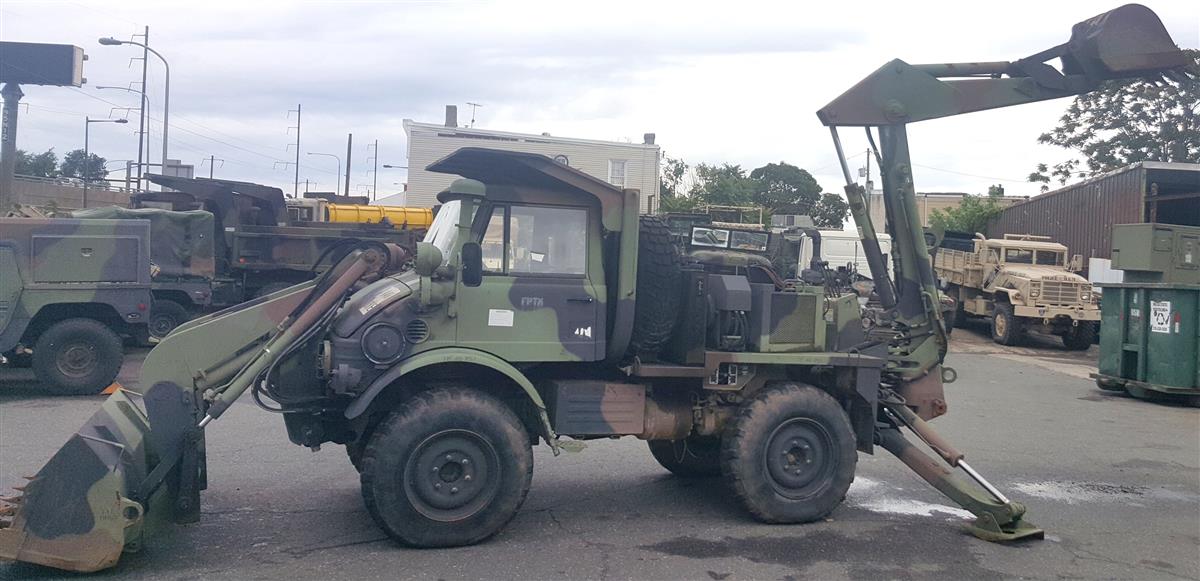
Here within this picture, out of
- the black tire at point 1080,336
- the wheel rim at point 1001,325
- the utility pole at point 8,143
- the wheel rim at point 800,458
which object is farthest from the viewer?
the utility pole at point 8,143

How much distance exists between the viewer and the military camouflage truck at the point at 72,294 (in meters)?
12.0

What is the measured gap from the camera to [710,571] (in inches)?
239

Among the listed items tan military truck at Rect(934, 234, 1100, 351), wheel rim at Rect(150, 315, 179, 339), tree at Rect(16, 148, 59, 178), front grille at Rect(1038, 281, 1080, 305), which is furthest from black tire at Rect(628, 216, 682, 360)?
tree at Rect(16, 148, 59, 178)

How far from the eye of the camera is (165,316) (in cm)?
1611

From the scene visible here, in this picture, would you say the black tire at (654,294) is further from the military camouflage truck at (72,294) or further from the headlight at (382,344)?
the military camouflage truck at (72,294)

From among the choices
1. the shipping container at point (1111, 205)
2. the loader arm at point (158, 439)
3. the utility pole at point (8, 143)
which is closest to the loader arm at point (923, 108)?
the loader arm at point (158, 439)

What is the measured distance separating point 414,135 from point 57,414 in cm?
2905

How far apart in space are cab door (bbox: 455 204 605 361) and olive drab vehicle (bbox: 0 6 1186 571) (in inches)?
0.6

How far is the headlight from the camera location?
627 centimetres

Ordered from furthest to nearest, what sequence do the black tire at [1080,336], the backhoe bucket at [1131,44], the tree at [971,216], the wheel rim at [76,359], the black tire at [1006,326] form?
the tree at [971,216] → the black tire at [1006,326] → the black tire at [1080,336] → the wheel rim at [76,359] → the backhoe bucket at [1131,44]

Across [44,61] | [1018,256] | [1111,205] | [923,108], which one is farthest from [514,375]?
[44,61]

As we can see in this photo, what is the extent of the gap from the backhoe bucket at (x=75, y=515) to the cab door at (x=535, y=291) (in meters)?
2.21

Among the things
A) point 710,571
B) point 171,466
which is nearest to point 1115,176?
point 710,571

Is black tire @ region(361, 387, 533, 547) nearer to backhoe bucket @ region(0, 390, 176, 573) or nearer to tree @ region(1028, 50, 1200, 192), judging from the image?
backhoe bucket @ region(0, 390, 176, 573)
